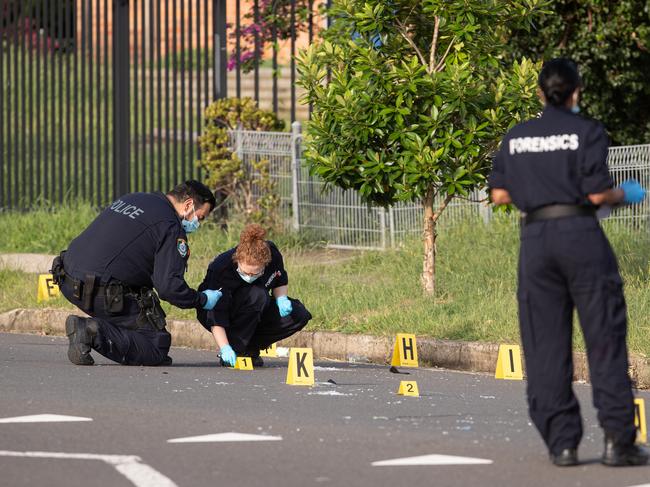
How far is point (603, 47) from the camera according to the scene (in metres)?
15.0

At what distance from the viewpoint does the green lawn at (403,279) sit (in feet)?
33.8

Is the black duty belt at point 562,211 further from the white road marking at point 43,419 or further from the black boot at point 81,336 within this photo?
the black boot at point 81,336

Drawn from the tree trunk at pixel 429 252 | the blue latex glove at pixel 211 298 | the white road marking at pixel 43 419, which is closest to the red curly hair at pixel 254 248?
the blue latex glove at pixel 211 298

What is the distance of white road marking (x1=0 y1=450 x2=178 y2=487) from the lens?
18.6 feet

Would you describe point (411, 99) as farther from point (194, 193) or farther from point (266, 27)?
Answer: point (266, 27)

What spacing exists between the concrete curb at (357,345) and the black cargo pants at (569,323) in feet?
10.6

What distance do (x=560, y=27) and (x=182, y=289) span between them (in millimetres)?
7451

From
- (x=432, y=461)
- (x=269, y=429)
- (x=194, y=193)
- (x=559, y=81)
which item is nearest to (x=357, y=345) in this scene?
(x=194, y=193)

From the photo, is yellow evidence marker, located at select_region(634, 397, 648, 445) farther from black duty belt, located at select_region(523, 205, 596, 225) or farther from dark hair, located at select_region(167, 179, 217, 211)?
dark hair, located at select_region(167, 179, 217, 211)

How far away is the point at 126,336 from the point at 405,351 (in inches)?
72.0

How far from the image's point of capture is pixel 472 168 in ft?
35.8

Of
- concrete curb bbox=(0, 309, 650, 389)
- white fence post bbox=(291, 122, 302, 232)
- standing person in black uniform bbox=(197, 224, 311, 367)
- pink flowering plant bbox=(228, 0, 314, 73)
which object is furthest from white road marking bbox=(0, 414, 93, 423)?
pink flowering plant bbox=(228, 0, 314, 73)

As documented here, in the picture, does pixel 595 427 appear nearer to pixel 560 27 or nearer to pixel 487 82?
pixel 487 82

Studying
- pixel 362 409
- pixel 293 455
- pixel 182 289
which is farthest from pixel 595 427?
pixel 182 289
